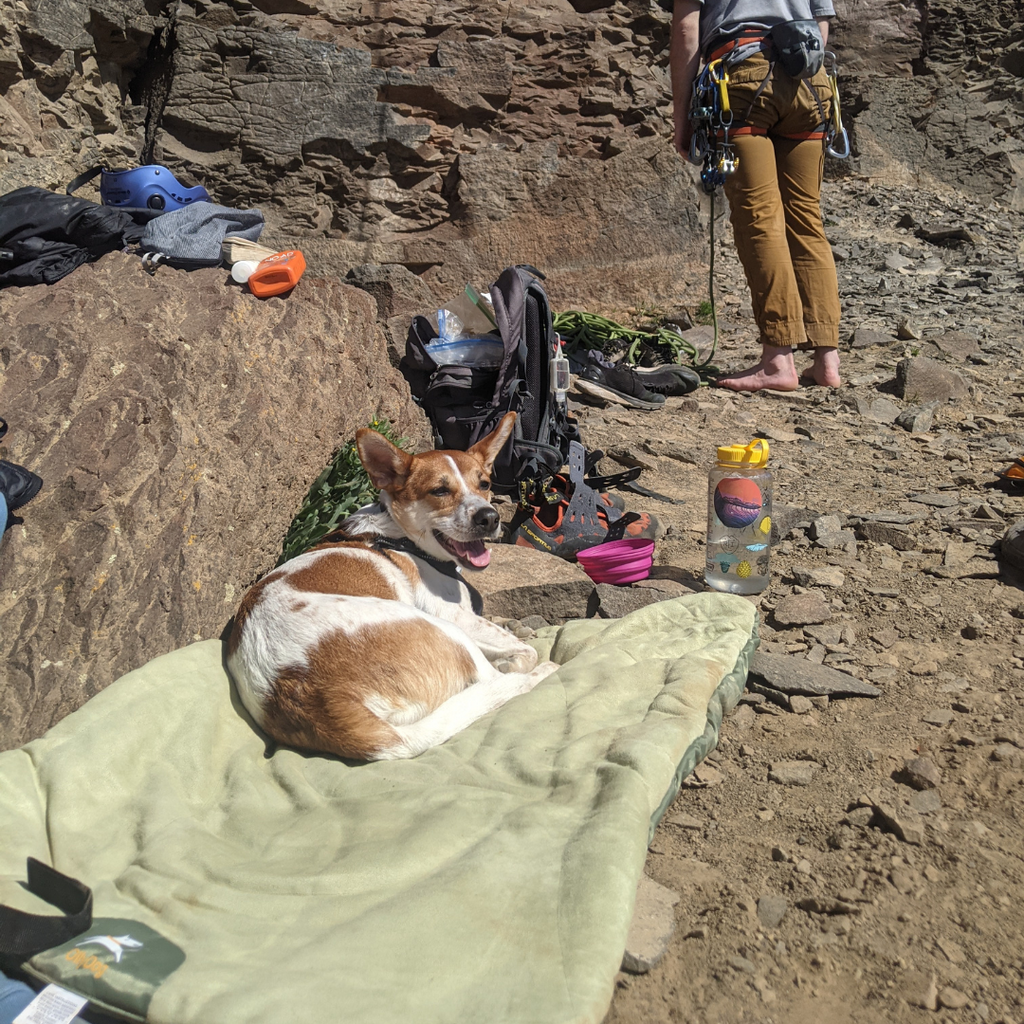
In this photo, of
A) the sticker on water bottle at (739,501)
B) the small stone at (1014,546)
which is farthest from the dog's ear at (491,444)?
the small stone at (1014,546)

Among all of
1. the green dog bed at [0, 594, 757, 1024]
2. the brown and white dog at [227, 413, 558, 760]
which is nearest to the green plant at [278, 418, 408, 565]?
the brown and white dog at [227, 413, 558, 760]

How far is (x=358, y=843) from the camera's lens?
213 centimetres

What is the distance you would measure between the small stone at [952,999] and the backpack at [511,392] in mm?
2936

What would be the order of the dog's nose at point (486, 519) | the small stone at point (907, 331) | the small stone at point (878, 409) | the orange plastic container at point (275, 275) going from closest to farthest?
the dog's nose at point (486, 519) → the orange plastic container at point (275, 275) → the small stone at point (878, 409) → the small stone at point (907, 331)

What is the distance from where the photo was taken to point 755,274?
19.1ft

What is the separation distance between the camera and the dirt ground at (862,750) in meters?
1.78

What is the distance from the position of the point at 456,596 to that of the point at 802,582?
149cm

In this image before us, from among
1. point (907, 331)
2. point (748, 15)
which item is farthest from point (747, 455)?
point (907, 331)

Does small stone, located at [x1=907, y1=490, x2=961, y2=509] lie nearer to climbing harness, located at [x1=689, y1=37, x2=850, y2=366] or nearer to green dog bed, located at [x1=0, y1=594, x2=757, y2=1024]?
green dog bed, located at [x1=0, y1=594, x2=757, y2=1024]

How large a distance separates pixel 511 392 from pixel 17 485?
2430 millimetres

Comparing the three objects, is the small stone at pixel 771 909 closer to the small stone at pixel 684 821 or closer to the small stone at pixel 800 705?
the small stone at pixel 684 821

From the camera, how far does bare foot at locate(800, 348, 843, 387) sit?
20.2ft

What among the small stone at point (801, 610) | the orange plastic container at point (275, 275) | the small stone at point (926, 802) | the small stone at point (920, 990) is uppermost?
the orange plastic container at point (275, 275)

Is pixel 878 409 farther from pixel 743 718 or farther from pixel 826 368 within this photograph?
pixel 743 718
